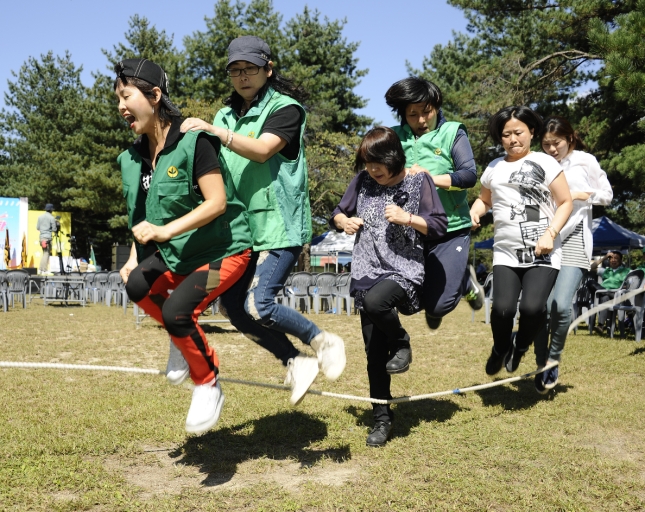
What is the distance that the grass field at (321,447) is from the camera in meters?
3.20

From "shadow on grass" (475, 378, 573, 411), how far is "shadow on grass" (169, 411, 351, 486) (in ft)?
5.55

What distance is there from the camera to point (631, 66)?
1126cm

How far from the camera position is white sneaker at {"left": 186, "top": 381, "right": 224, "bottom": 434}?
10.7 feet

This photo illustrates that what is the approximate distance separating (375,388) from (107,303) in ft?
53.5

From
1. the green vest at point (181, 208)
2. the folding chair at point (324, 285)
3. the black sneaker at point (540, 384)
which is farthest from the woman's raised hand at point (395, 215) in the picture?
the folding chair at point (324, 285)

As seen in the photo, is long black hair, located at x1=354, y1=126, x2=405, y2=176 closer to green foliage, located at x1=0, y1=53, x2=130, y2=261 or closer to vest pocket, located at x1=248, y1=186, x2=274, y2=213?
vest pocket, located at x1=248, y1=186, x2=274, y2=213

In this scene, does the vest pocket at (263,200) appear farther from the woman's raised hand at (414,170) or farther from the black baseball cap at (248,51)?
the woman's raised hand at (414,170)

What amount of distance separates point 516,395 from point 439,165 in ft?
8.27

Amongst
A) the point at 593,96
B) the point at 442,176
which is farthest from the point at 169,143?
the point at 593,96

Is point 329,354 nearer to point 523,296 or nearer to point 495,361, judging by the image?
point 523,296

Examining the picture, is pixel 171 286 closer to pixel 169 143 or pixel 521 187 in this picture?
pixel 169 143

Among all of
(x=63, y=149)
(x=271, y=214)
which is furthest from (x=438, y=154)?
(x=63, y=149)

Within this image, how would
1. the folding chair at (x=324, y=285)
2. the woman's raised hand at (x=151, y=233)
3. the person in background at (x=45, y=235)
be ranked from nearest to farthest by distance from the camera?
the woman's raised hand at (x=151, y=233)
the folding chair at (x=324, y=285)
the person in background at (x=45, y=235)

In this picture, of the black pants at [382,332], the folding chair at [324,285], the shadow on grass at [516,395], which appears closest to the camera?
the black pants at [382,332]
